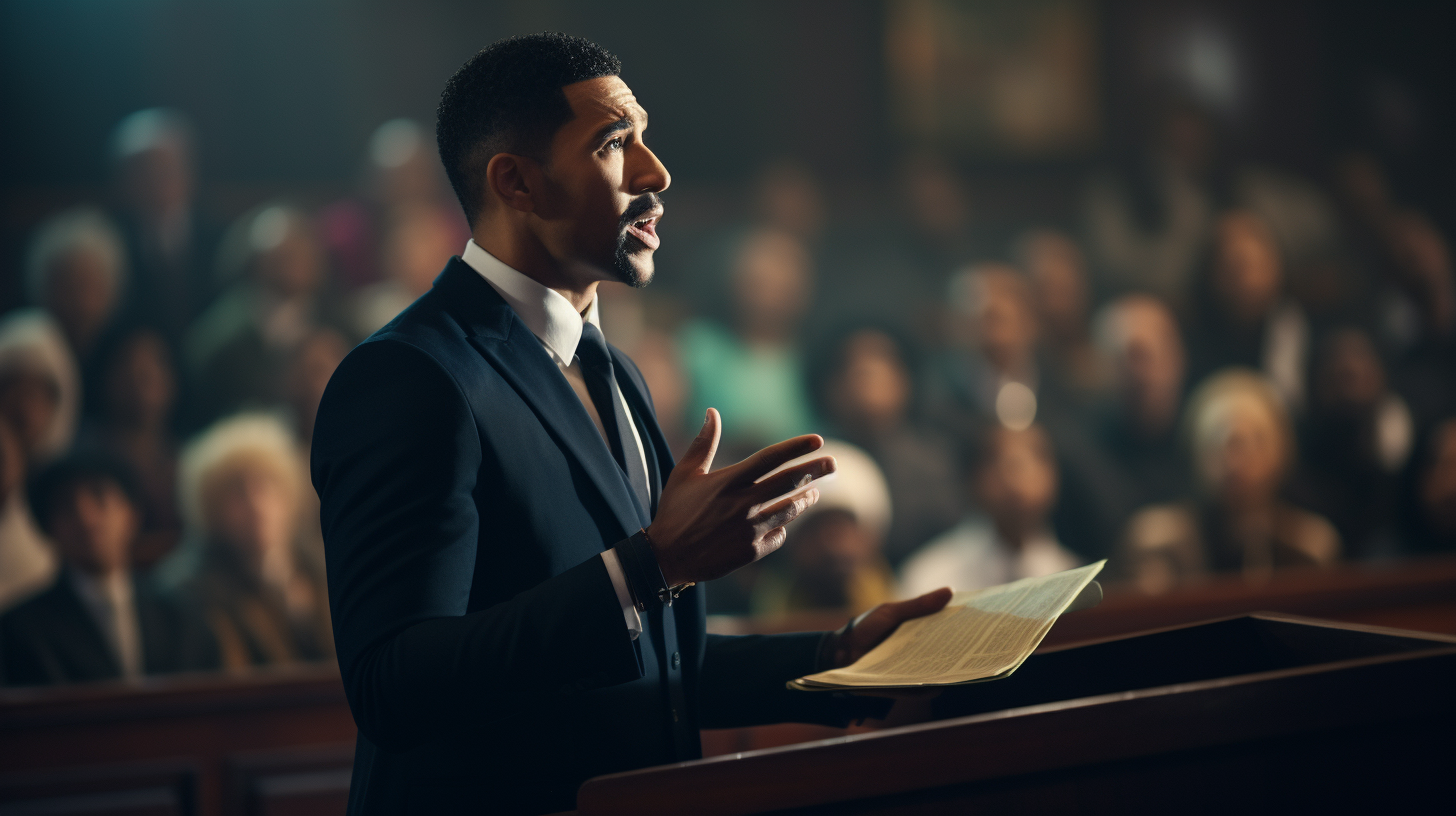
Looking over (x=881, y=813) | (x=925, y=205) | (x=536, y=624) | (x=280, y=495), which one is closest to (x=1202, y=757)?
(x=881, y=813)

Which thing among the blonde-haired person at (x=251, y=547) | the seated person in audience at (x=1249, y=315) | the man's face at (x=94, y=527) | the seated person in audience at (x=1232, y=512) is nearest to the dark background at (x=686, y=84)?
the seated person in audience at (x=1249, y=315)

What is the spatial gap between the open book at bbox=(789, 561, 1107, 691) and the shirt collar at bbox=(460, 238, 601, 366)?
0.51 meters

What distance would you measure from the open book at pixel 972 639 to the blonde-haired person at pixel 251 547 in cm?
253

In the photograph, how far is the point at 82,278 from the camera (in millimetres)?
3289

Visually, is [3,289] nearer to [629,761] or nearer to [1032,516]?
[629,761]

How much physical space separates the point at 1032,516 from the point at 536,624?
3.19 meters

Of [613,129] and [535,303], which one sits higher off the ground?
[613,129]

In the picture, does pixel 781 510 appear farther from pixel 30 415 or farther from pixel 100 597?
pixel 30 415

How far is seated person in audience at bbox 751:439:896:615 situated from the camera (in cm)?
366

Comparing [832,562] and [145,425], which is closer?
[145,425]

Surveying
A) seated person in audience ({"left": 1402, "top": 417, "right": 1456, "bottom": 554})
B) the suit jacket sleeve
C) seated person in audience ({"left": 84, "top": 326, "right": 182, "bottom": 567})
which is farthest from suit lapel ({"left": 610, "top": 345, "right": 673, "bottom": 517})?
seated person in audience ({"left": 1402, "top": 417, "right": 1456, "bottom": 554})

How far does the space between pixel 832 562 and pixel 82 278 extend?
2614 millimetres

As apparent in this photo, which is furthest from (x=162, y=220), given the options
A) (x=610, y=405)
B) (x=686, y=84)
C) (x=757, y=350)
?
(x=610, y=405)

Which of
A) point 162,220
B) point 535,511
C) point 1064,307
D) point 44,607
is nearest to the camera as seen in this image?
point 535,511
